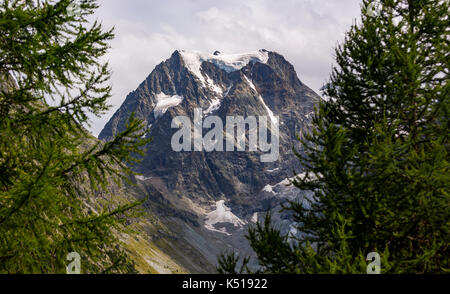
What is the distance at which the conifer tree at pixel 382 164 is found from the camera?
245 inches

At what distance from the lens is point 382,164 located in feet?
20.4

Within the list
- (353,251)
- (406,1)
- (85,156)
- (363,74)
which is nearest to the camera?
(85,156)

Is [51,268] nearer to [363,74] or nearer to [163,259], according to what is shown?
[363,74]

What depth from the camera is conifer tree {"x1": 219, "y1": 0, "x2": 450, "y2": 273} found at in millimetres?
→ 6215

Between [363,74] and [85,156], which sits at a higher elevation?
[363,74]

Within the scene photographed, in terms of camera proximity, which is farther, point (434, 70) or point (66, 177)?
point (434, 70)

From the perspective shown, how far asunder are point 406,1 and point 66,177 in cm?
935

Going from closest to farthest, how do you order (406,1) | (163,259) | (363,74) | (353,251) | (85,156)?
(85,156), (353,251), (363,74), (406,1), (163,259)

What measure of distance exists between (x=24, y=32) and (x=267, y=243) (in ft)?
20.3

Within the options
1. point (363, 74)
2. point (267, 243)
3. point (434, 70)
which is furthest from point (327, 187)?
point (434, 70)
